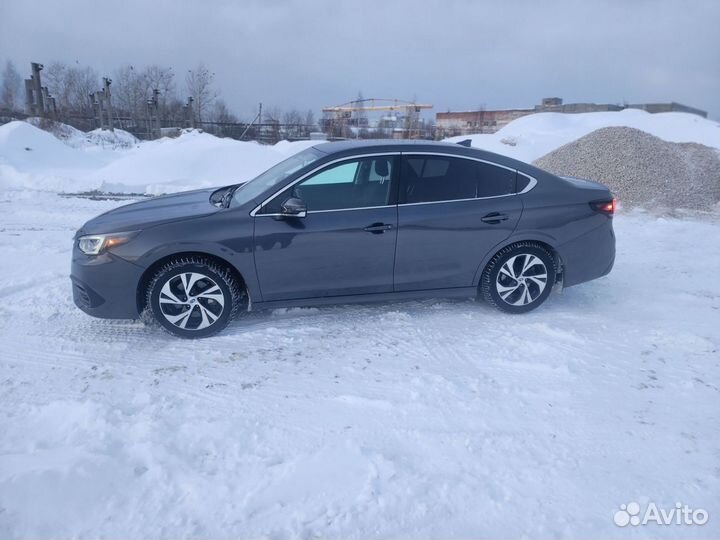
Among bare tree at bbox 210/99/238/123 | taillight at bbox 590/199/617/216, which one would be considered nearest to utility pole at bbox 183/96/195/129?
bare tree at bbox 210/99/238/123

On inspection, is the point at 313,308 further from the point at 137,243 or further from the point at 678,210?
the point at 678,210

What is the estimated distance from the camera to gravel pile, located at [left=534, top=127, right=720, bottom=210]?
1044 cm

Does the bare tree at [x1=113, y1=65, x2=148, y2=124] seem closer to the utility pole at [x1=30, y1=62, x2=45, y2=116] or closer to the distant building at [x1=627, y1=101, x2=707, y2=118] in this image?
the utility pole at [x1=30, y1=62, x2=45, y2=116]

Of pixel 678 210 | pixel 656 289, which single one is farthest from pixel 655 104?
pixel 656 289

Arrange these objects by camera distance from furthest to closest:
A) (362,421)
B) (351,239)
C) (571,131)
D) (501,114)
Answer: (501,114)
(571,131)
(351,239)
(362,421)

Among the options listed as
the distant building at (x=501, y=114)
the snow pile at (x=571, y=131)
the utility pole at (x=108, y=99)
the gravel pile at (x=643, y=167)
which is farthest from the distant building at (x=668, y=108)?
the utility pole at (x=108, y=99)

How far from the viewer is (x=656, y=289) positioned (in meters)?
5.55

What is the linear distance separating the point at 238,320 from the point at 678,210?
9238 millimetres

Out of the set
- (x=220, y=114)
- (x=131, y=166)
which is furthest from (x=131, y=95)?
(x=131, y=166)

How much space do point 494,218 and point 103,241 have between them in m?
3.29

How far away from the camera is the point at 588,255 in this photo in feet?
15.9

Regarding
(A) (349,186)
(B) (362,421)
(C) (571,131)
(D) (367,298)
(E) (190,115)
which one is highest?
(E) (190,115)

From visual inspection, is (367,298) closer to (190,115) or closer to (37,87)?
(190,115)

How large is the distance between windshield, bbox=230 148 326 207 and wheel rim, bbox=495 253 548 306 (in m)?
2.00
